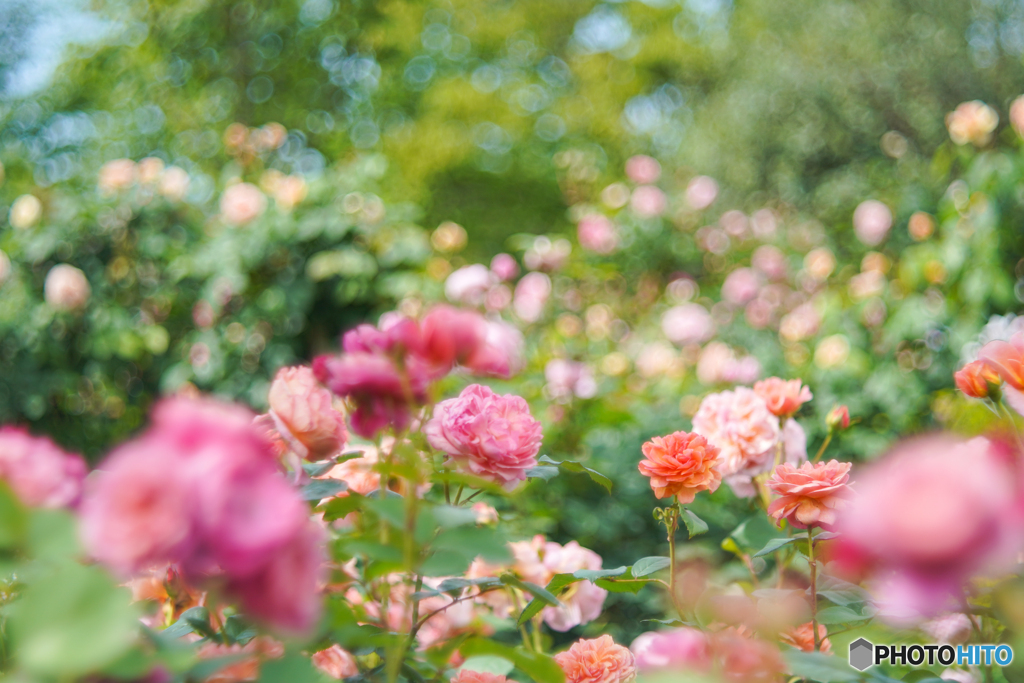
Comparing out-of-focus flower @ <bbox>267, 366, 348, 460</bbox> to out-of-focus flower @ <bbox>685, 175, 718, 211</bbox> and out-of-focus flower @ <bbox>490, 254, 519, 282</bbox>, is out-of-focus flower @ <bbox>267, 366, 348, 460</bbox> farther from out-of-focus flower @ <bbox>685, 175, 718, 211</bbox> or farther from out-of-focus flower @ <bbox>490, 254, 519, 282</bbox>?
out-of-focus flower @ <bbox>685, 175, 718, 211</bbox>

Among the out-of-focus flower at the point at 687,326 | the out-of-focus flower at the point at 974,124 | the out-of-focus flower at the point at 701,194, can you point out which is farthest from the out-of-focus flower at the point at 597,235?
the out-of-focus flower at the point at 974,124

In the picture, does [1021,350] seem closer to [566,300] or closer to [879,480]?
[879,480]

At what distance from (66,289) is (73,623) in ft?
8.22

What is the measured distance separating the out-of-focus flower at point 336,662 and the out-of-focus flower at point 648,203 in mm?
Result: 2866

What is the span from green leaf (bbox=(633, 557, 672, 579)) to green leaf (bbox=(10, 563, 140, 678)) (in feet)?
1.69

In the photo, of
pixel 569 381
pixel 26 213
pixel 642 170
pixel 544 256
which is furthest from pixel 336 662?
pixel 642 170

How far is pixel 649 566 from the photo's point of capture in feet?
2.44

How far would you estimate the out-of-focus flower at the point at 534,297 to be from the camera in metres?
2.52

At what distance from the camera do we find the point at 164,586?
793 millimetres

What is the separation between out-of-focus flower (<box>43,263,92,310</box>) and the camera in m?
2.42

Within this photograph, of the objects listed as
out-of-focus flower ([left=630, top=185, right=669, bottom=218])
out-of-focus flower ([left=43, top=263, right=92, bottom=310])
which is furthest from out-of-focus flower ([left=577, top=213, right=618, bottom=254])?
out-of-focus flower ([left=43, top=263, right=92, bottom=310])

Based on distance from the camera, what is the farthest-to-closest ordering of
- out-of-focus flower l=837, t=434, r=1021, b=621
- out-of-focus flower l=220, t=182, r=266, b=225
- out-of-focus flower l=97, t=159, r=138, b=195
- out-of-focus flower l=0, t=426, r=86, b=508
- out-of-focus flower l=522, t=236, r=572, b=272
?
out-of-focus flower l=97, t=159, r=138, b=195 → out-of-focus flower l=220, t=182, r=266, b=225 → out-of-focus flower l=522, t=236, r=572, b=272 → out-of-focus flower l=0, t=426, r=86, b=508 → out-of-focus flower l=837, t=434, r=1021, b=621

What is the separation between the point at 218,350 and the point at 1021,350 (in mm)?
2326

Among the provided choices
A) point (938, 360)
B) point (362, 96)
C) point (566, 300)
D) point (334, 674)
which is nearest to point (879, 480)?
point (334, 674)
